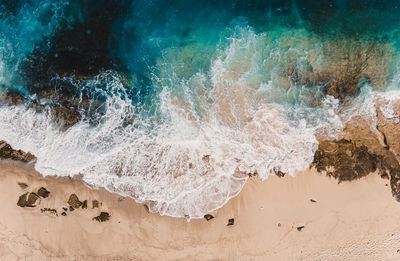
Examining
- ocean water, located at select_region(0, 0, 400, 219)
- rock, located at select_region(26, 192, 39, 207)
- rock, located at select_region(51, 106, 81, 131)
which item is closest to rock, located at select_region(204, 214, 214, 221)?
ocean water, located at select_region(0, 0, 400, 219)

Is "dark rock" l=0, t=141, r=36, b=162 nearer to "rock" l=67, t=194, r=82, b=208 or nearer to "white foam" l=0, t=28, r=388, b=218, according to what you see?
"white foam" l=0, t=28, r=388, b=218

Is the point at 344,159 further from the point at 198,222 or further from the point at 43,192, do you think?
the point at 43,192

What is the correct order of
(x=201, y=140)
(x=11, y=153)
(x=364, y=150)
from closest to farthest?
(x=201, y=140) → (x=364, y=150) → (x=11, y=153)

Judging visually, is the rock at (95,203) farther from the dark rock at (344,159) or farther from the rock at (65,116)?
the dark rock at (344,159)

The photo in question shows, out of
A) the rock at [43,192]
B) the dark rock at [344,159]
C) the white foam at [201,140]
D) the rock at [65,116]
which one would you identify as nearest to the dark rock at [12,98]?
the rock at [65,116]

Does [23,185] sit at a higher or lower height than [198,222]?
higher

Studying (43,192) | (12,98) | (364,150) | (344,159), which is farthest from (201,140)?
(12,98)
